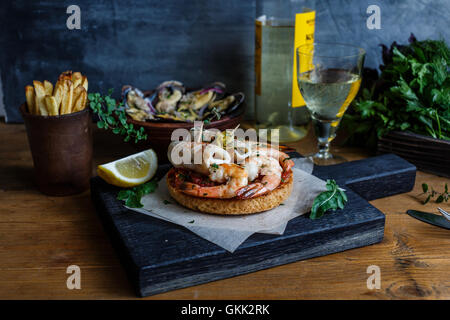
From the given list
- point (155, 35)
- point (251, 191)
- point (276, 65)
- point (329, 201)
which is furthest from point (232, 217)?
point (155, 35)

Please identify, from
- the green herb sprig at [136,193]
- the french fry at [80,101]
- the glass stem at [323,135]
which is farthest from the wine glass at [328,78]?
the french fry at [80,101]

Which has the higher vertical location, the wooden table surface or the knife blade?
the knife blade

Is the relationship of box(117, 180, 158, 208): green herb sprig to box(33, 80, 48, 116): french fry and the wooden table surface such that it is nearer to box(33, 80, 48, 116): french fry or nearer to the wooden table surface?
the wooden table surface

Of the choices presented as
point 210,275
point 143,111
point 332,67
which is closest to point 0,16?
point 143,111

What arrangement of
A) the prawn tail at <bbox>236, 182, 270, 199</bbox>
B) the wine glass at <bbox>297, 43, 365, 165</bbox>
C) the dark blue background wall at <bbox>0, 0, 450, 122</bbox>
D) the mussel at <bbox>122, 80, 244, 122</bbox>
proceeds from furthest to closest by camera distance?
1. the dark blue background wall at <bbox>0, 0, 450, 122</bbox>
2. the mussel at <bbox>122, 80, 244, 122</bbox>
3. the wine glass at <bbox>297, 43, 365, 165</bbox>
4. the prawn tail at <bbox>236, 182, 270, 199</bbox>

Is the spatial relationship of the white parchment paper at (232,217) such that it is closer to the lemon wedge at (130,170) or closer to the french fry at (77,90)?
the lemon wedge at (130,170)

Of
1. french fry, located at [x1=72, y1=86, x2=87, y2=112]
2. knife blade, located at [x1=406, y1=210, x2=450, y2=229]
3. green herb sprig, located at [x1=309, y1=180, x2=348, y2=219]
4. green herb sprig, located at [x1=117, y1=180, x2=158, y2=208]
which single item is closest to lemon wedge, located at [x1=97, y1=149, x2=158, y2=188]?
green herb sprig, located at [x1=117, y1=180, x2=158, y2=208]
